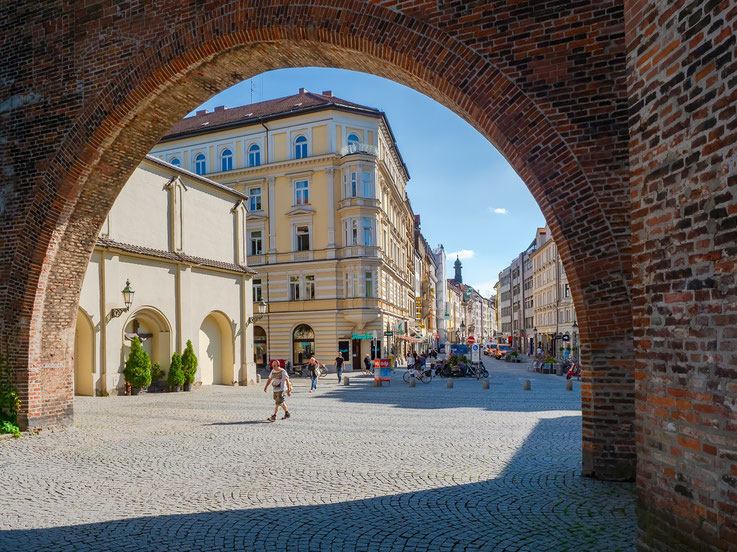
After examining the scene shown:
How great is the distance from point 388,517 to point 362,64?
249 inches

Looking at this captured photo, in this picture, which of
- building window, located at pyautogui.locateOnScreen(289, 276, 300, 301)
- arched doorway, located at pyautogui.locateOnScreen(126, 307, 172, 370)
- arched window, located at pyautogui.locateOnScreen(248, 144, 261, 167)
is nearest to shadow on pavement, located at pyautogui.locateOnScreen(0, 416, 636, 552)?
arched doorway, located at pyautogui.locateOnScreen(126, 307, 172, 370)

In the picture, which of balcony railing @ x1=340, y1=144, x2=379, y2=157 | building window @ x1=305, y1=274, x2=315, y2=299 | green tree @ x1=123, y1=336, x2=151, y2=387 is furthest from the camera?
building window @ x1=305, y1=274, x2=315, y2=299

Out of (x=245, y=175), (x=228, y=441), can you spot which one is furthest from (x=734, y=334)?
(x=245, y=175)

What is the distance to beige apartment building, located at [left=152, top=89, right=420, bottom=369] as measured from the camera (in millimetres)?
35250

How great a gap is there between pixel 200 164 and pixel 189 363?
2098 centimetres

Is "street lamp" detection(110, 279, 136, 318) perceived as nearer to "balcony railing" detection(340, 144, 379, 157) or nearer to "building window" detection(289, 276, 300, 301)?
"building window" detection(289, 276, 300, 301)

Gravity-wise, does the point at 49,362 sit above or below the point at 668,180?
below

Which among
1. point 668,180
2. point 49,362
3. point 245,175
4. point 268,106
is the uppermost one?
point 268,106

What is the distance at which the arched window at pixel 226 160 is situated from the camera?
3862 centimetres

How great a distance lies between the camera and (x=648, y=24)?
4.37 meters

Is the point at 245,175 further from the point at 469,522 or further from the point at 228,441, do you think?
the point at 469,522

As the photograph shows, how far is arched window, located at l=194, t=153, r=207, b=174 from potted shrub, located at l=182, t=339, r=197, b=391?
19.9 meters

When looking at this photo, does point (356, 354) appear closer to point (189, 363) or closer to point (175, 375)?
point (189, 363)

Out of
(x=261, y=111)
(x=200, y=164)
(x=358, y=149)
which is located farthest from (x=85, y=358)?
(x=261, y=111)
